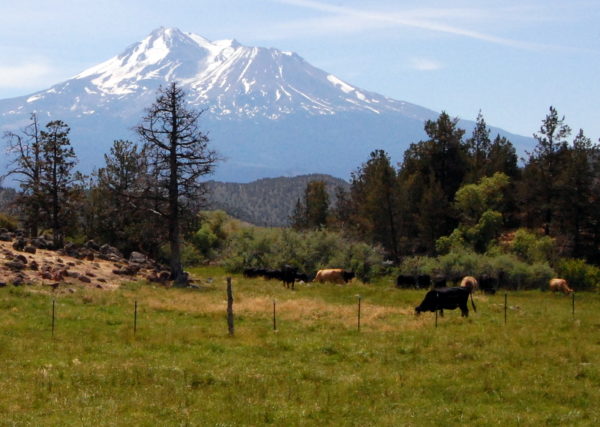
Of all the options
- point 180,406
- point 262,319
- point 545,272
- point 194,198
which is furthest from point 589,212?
point 180,406

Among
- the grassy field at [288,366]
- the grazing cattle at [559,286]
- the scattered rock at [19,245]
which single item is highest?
the scattered rock at [19,245]

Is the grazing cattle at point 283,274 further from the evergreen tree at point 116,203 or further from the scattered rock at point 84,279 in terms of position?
the scattered rock at point 84,279

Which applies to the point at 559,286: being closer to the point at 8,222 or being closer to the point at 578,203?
the point at 578,203

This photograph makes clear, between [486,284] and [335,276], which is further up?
[335,276]

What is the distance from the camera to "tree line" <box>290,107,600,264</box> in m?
56.2

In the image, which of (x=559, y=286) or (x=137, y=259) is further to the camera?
(x=137, y=259)

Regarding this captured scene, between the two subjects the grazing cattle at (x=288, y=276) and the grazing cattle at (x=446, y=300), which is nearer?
the grazing cattle at (x=446, y=300)

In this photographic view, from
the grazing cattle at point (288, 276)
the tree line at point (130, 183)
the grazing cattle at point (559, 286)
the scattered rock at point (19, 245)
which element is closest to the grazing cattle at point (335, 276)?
the grazing cattle at point (288, 276)

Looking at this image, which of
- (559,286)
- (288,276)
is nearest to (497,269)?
(559,286)

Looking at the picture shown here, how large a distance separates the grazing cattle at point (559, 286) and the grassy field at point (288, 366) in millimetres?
17698

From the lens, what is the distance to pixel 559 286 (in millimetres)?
44750

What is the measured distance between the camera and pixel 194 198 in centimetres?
4219

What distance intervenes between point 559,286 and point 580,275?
3952 mm

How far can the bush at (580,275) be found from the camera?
47.4m
